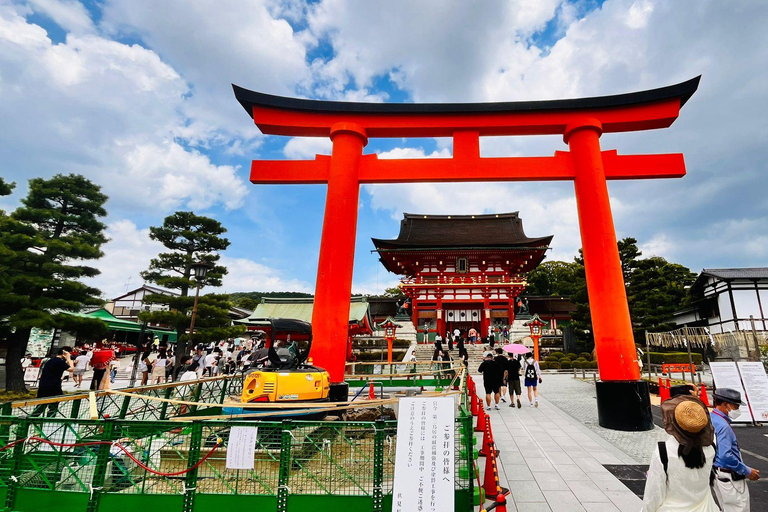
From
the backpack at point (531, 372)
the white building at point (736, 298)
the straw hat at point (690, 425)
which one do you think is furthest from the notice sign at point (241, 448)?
the white building at point (736, 298)

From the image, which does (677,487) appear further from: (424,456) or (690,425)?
(424,456)

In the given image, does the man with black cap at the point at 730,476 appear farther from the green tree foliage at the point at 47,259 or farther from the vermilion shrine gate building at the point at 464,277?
the vermilion shrine gate building at the point at 464,277

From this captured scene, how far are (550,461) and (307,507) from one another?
4.08 m

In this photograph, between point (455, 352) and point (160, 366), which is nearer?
point (160, 366)

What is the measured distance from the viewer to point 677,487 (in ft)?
7.93

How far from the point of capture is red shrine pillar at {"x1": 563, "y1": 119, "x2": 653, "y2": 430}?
7.46 meters

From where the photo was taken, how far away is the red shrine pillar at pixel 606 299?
7457mm

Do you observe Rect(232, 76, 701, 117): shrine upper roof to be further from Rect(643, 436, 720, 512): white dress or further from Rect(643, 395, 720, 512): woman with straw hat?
Rect(643, 436, 720, 512): white dress

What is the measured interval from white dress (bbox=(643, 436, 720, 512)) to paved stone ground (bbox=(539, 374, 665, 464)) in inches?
161

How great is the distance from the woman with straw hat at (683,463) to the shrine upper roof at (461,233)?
24569 millimetres

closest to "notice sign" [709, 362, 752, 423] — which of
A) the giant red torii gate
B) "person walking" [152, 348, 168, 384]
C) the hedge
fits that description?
the giant red torii gate

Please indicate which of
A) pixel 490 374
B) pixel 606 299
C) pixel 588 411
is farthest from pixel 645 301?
pixel 606 299

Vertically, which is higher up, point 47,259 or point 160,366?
point 47,259

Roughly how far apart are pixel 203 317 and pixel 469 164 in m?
15.7
